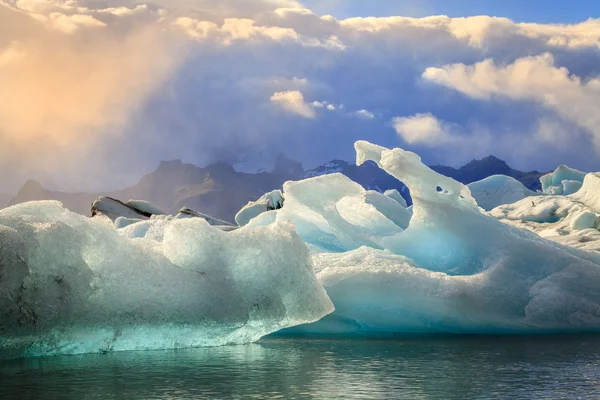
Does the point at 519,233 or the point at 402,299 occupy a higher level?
the point at 519,233

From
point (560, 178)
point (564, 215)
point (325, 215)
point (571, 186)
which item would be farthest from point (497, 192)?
point (325, 215)

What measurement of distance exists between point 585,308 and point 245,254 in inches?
196

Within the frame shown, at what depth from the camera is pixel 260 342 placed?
8.90 metres

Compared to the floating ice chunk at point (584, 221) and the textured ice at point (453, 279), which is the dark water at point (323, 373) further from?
the floating ice chunk at point (584, 221)

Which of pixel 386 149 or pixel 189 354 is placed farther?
pixel 386 149

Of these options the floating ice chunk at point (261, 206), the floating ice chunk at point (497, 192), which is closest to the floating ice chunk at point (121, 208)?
the floating ice chunk at point (261, 206)

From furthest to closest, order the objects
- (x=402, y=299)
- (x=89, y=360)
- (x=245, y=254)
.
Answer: (x=402, y=299) → (x=245, y=254) → (x=89, y=360)

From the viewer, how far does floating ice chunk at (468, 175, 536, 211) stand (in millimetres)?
26547

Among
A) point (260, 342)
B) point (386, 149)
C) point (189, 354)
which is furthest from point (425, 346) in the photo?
point (386, 149)

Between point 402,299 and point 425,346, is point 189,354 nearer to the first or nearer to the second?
point 425,346

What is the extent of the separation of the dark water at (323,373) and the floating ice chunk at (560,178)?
62.7ft

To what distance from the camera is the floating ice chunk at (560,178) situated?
26656mm

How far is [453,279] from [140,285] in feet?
14.4

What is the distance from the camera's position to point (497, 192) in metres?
27.0
